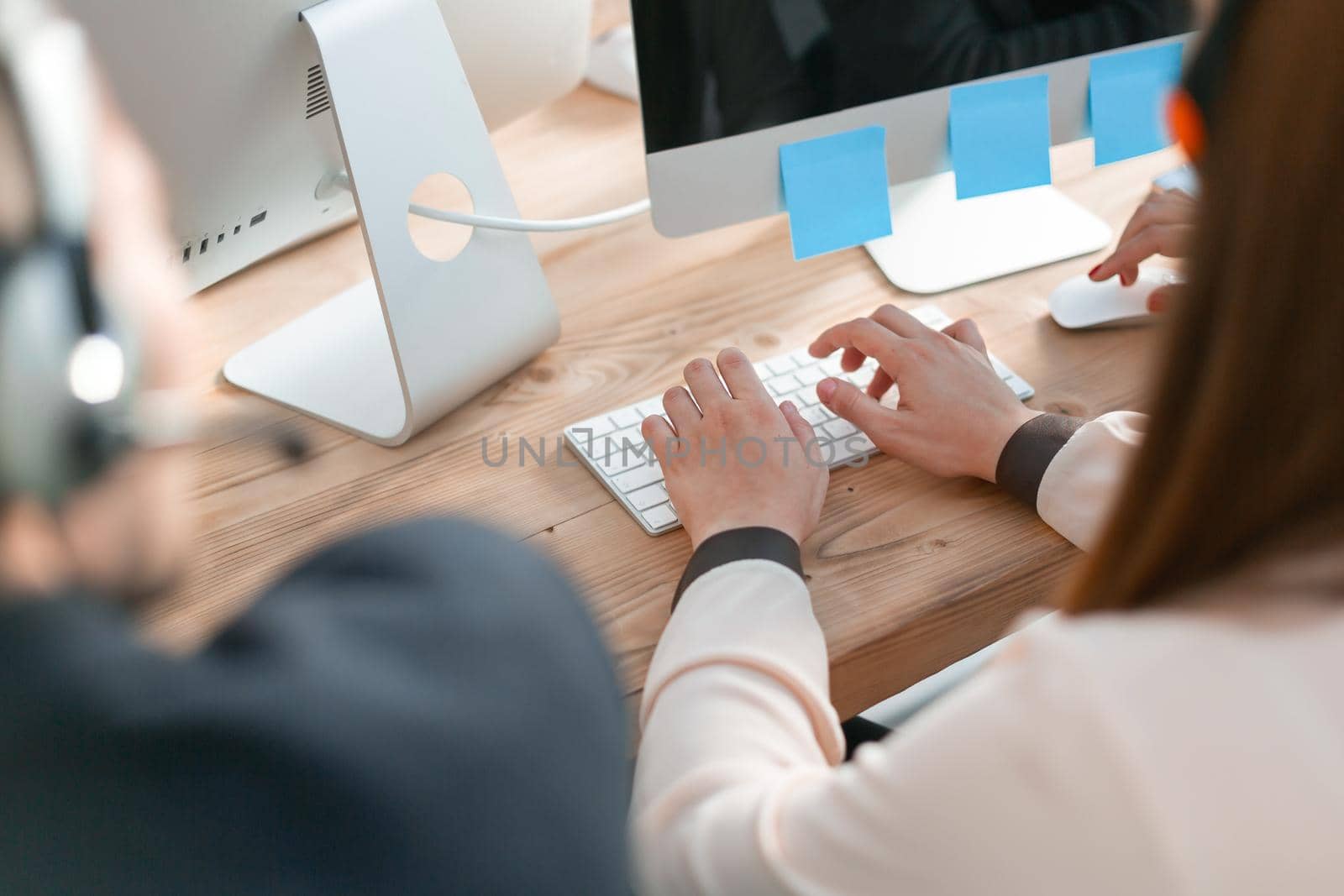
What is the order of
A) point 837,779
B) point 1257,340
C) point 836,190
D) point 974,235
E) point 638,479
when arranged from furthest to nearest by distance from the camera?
point 974,235 < point 836,190 < point 638,479 < point 837,779 < point 1257,340

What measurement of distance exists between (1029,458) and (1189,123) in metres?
0.38

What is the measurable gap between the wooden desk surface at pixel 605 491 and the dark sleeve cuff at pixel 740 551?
0.11ft

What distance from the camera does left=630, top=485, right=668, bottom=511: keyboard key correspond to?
0.74m

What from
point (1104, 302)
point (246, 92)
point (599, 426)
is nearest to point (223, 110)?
point (246, 92)

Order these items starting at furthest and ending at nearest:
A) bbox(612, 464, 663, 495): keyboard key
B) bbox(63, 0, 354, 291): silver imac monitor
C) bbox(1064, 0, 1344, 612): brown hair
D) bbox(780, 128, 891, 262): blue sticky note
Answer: bbox(780, 128, 891, 262): blue sticky note, bbox(612, 464, 663, 495): keyboard key, bbox(63, 0, 354, 291): silver imac monitor, bbox(1064, 0, 1344, 612): brown hair

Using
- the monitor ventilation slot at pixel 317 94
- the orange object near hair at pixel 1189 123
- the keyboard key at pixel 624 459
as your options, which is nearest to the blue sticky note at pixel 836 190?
the keyboard key at pixel 624 459

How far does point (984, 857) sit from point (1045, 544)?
0.33m

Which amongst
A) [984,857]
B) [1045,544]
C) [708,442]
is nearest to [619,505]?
[708,442]

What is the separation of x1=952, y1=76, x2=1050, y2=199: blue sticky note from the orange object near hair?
544mm

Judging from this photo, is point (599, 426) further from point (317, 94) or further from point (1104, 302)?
point (1104, 302)

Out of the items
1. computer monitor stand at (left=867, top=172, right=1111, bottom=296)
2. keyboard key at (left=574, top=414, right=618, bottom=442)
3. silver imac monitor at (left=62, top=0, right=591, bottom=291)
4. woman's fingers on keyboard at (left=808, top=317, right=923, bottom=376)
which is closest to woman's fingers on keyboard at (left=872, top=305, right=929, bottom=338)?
woman's fingers on keyboard at (left=808, top=317, right=923, bottom=376)

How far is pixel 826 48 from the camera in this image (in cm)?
82

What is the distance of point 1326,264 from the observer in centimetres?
36

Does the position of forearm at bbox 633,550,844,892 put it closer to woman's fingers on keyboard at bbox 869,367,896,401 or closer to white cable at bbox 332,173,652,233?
woman's fingers on keyboard at bbox 869,367,896,401
